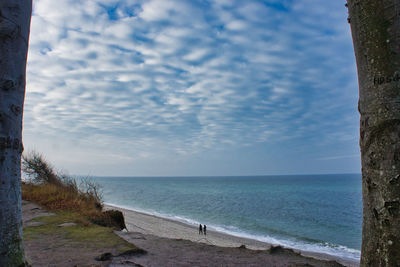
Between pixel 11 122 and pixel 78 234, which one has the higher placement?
pixel 11 122

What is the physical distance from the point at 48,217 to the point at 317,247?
689 inches

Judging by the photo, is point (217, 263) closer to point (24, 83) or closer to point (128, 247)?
point (128, 247)

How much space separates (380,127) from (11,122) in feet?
11.1

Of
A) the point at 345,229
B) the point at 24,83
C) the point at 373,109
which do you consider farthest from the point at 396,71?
the point at 345,229

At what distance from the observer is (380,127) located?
225 cm

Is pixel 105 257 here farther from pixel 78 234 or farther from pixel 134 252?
pixel 78 234

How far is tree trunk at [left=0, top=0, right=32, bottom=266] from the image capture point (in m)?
2.47

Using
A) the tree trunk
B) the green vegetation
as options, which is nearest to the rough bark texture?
the tree trunk

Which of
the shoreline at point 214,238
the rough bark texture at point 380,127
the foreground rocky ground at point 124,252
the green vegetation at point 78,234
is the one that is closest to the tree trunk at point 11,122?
the foreground rocky ground at point 124,252

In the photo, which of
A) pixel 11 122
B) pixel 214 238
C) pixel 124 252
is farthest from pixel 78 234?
pixel 214 238

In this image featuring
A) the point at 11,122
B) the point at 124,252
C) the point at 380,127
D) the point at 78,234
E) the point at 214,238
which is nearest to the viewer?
the point at 380,127

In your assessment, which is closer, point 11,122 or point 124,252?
point 11,122

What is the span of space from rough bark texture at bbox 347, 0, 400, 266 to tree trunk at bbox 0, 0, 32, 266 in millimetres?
3247

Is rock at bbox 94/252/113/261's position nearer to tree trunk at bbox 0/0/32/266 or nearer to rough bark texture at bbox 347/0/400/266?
tree trunk at bbox 0/0/32/266
